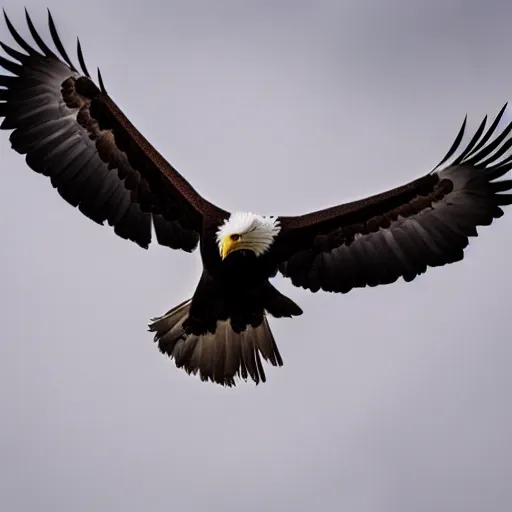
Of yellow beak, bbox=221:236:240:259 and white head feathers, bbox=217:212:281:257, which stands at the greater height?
white head feathers, bbox=217:212:281:257

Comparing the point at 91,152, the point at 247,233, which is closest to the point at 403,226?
the point at 247,233

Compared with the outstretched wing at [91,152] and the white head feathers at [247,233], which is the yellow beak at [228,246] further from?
the outstretched wing at [91,152]

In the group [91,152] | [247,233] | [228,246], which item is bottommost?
[228,246]

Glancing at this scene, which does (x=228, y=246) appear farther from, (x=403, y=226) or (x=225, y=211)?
(x=403, y=226)

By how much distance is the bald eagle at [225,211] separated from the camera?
1817 centimetres

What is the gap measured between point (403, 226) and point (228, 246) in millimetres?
1499

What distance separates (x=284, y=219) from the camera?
18406mm

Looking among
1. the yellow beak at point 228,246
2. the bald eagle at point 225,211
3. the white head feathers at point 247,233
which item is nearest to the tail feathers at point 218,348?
the bald eagle at point 225,211

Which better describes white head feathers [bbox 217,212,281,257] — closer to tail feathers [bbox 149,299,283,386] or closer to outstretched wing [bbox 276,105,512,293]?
outstretched wing [bbox 276,105,512,293]

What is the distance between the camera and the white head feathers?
18.0m

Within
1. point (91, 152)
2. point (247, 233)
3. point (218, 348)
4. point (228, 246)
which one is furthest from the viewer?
point (218, 348)

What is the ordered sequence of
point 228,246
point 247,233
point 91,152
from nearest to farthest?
point 228,246, point 247,233, point 91,152

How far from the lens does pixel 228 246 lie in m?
17.9

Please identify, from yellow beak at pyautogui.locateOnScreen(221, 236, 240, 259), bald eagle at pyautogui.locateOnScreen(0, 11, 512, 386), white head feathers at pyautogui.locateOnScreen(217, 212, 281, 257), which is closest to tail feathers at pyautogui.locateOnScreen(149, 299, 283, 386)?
bald eagle at pyautogui.locateOnScreen(0, 11, 512, 386)
